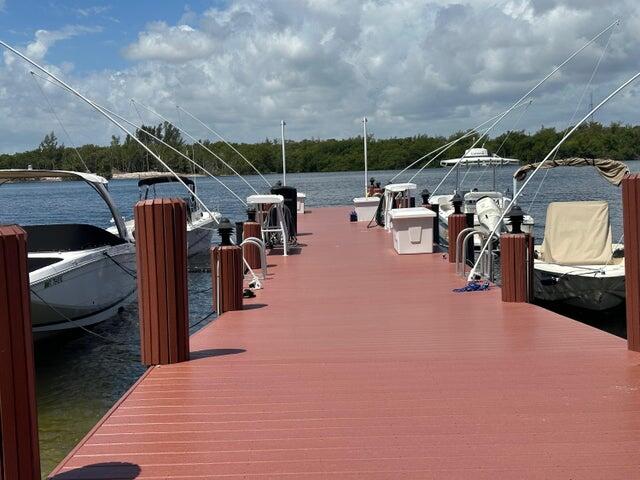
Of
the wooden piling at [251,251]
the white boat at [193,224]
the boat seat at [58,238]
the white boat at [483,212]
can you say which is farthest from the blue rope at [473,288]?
the white boat at [193,224]

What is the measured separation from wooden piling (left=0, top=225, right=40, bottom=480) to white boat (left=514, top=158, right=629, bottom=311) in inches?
382

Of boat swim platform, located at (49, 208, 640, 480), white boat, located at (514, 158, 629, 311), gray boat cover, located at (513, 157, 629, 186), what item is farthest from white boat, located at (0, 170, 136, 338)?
gray boat cover, located at (513, 157, 629, 186)

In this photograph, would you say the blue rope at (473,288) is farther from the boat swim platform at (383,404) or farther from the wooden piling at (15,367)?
the wooden piling at (15,367)

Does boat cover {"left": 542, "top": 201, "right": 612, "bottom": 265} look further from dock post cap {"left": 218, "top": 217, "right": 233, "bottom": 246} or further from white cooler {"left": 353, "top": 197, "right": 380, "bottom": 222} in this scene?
white cooler {"left": 353, "top": 197, "right": 380, "bottom": 222}

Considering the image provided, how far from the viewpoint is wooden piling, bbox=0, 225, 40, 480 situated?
2.92m

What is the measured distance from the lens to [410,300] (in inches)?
A: 333

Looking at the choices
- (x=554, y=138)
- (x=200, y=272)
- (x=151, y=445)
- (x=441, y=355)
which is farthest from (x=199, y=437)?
(x=554, y=138)

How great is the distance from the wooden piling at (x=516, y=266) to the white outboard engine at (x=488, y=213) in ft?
28.8

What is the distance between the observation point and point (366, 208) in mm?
20656

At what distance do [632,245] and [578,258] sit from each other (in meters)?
7.38

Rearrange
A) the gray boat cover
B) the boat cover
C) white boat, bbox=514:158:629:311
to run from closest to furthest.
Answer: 1. white boat, bbox=514:158:629:311
2. the boat cover
3. the gray boat cover

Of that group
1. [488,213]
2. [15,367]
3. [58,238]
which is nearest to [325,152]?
[488,213]

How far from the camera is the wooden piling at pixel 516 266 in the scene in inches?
305

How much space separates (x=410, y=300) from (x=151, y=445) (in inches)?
198
